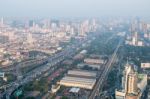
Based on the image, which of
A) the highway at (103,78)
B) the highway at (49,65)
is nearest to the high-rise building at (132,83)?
the highway at (103,78)

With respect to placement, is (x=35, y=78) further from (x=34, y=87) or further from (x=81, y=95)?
(x=81, y=95)

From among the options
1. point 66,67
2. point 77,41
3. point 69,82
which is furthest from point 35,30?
point 69,82

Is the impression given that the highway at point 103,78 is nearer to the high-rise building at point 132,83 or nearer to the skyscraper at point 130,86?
the skyscraper at point 130,86

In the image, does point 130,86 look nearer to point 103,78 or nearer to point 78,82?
point 78,82

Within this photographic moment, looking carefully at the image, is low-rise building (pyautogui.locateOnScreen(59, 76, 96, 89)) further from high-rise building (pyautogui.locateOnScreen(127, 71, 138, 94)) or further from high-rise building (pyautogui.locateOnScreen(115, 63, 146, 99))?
high-rise building (pyautogui.locateOnScreen(127, 71, 138, 94))

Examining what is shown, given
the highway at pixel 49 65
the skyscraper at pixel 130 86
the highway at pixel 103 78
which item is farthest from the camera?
the highway at pixel 49 65

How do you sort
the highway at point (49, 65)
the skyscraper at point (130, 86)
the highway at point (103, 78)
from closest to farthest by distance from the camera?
the skyscraper at point (130, 86) < the highway at point (103, 78) < the highway at point (49, 65)

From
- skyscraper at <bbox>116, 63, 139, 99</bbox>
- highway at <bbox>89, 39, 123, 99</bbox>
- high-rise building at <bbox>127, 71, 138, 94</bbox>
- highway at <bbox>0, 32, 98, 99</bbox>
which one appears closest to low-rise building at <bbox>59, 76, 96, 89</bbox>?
highway at <bbox>89, 39, 123, 99</bbox>

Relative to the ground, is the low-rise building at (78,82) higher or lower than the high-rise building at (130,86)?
lower
